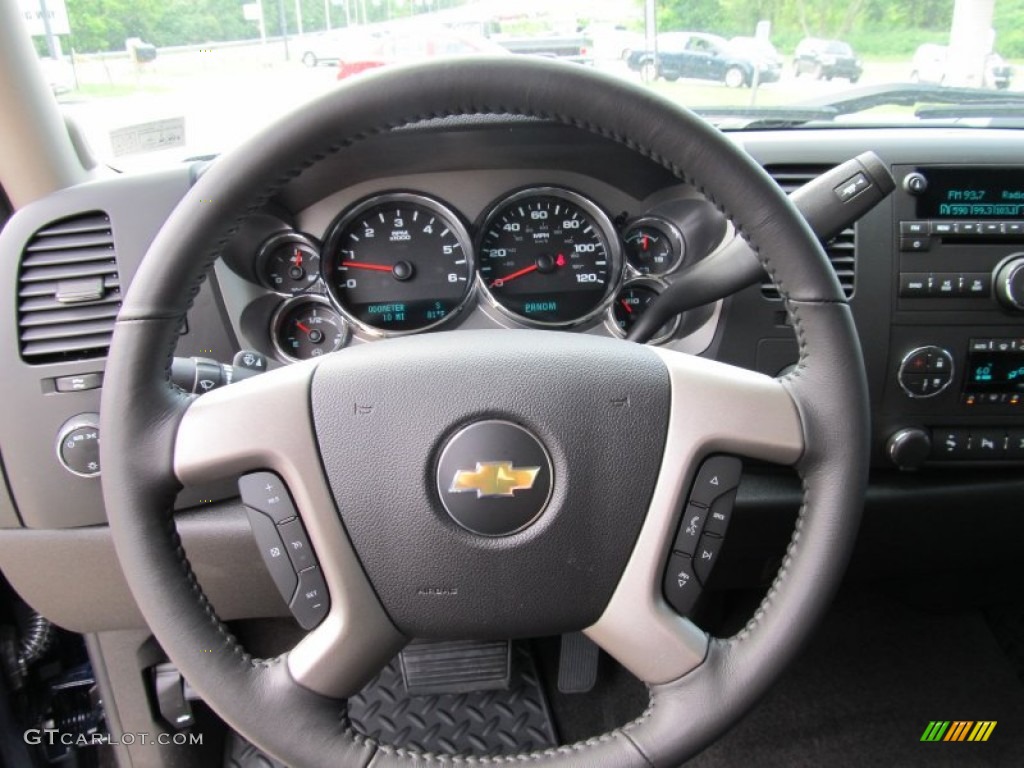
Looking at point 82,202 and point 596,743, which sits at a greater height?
point 82,202

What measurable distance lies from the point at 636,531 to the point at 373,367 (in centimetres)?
35

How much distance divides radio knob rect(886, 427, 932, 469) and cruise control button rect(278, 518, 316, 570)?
1011 mm

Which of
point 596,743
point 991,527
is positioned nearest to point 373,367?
point 596,743

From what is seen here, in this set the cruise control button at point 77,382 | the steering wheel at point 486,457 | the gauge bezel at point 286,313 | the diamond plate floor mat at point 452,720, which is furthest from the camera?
the diamond plate floor mat at point 452,720

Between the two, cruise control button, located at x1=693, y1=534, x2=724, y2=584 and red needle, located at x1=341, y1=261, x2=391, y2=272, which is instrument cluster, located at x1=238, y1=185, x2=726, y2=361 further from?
cruise control button, located at x1=693, y1=534, x2=724, y2=584

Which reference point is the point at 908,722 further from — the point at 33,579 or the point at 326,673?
the point at 33,579

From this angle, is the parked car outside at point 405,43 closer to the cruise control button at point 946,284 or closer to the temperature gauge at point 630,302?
the temperature gauge at point 630,302

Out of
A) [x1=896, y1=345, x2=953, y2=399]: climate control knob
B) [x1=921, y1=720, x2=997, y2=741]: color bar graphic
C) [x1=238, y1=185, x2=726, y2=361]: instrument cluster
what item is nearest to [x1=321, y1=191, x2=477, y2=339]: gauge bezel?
[x1=238, y1=185, x2=726, y2=361]: instrument cluster

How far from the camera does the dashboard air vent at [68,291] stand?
4.28ft

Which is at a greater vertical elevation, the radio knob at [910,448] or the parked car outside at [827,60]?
the parked car outside at [827,60]

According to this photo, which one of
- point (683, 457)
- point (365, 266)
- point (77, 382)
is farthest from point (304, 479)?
point (365, 266)

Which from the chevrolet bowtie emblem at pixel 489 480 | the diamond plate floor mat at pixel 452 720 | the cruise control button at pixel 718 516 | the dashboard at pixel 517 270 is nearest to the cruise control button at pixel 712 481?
the cruise control button at pixel 718 516

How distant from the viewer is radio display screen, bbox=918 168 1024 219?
57.1 inches

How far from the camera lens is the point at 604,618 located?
963mm
